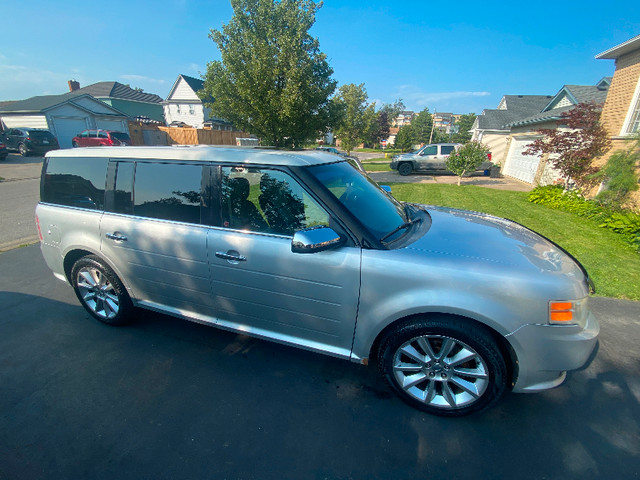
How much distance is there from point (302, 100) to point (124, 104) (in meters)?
33.2

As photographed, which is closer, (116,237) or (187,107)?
(116,237)

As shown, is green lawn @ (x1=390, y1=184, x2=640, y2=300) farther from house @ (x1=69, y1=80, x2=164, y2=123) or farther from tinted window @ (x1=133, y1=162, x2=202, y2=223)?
house @ (x1=69, y1=80, x2=164, y2=123)

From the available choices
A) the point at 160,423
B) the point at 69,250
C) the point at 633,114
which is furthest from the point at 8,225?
the point at 633,114

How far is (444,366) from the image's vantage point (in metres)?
2.05

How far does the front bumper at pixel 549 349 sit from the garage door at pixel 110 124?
A: 102ft

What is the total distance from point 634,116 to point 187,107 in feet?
126

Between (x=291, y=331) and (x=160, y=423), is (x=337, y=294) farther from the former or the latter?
(x=160, y=423)

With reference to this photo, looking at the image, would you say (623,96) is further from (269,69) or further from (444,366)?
(444,366)

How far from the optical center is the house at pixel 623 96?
7.58m

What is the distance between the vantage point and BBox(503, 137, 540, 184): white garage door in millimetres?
13144

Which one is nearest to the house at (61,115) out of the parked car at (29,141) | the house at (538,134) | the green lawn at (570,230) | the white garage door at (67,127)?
the white garage door at (67,127)

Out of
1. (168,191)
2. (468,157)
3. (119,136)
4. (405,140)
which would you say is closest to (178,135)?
(119,136)

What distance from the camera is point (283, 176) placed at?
2234 mm

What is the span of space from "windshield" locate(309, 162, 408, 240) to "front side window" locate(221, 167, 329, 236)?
0.23 m
